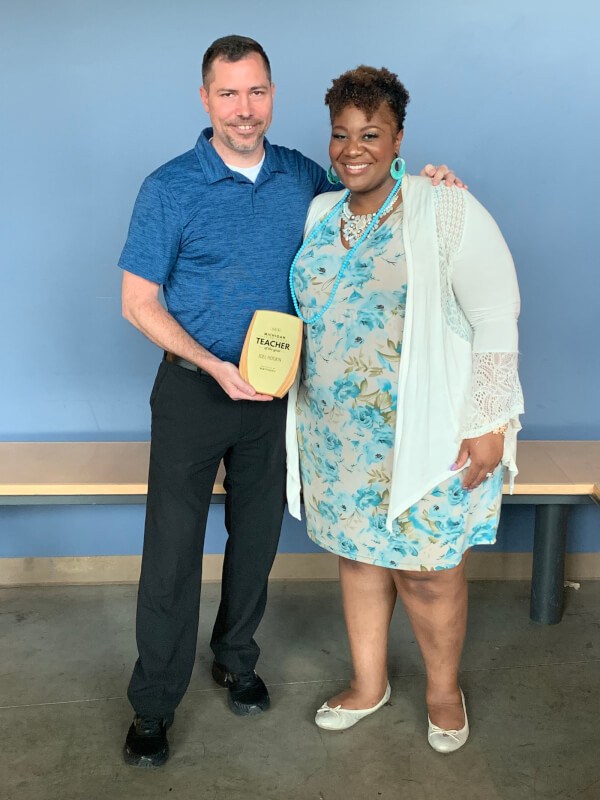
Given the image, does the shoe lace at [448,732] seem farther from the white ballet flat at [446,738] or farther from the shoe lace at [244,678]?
the shoe lace at [244,678]

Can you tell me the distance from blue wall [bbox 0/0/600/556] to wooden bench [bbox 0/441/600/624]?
20 centimetres

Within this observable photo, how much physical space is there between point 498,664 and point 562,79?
206 centimetres

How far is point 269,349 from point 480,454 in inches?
23.8

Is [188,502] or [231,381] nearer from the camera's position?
[231,381]

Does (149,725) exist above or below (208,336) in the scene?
below

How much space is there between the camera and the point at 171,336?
2.31 m

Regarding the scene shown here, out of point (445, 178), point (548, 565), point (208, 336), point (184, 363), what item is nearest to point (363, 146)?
point (445, 178)

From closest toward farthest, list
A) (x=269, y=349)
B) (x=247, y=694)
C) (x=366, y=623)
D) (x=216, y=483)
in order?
(x=269, y=349)
(x=366, y=623)
(x=247, y=694)
(x=216, y=483)

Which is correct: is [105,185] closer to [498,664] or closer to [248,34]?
[248,34]

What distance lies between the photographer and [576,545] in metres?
3.65

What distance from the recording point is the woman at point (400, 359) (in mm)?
2203

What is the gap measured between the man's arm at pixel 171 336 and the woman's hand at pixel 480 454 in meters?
0.52

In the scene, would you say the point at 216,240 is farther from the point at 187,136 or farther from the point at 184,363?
the point at 187,136

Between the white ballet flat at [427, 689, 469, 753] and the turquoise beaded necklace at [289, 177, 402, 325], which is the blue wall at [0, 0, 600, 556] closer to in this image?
the turquoise beaded necklace at [289, 177, 402, 325]
